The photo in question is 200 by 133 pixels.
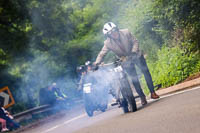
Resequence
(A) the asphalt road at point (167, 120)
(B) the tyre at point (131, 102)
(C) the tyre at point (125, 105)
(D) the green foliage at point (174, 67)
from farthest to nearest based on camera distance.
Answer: (D) the green foliage at point (174, 67) → (C) the tyre at point (125, 105) → (B) the tyre at point (131, 102) → (A) the asphalt road at point (167, 120)

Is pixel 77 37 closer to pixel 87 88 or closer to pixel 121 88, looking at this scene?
pixel 87 88

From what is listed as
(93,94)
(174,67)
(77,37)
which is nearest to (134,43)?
(93,94)

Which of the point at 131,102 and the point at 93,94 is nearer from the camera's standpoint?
the point at 131,102

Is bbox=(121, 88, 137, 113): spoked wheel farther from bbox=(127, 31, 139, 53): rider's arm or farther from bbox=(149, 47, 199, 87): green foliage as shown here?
bbox=(149, 47, 199, 87): green foliage

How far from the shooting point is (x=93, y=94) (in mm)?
14648

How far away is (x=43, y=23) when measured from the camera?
97.8 ft

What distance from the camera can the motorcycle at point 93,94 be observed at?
1453 centimetres

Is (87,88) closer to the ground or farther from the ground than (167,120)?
farther from the ground

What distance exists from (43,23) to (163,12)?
45.0ft

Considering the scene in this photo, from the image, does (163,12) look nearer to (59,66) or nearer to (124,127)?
(124,127)

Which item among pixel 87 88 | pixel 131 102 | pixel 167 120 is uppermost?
pixel 87 88

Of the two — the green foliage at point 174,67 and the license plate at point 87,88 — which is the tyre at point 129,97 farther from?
the license plate at point 87,88

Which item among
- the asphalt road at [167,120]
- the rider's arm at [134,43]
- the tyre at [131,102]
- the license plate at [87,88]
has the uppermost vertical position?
the rider's arm at [134,43]

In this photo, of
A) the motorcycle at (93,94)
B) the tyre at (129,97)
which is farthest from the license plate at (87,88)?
the tyre at (129,97)
